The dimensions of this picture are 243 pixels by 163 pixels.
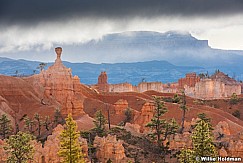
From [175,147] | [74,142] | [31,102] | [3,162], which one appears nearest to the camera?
[74,142]

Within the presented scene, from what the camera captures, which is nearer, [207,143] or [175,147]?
[207,143]

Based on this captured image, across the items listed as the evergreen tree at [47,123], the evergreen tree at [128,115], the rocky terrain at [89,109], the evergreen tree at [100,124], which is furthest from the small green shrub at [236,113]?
the evergreen tree at [47,123]

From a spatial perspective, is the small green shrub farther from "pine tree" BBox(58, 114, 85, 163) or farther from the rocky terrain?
"pine tree" BBox(58, 114, 85, 163)

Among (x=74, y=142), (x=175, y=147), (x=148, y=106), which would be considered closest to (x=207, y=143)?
(x=74, y=142)

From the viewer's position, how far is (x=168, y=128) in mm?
55906

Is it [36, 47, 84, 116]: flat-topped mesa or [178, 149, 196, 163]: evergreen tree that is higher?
[36, 47, 84, 116]: flat-topped mesa

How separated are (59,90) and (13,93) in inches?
339

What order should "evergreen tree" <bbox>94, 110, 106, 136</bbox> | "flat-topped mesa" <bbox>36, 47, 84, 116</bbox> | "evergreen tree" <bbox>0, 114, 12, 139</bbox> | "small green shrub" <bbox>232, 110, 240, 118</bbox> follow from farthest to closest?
"small green shrub" <bbox>232, 110, 240, 118</bbox>
"flat-topped mesa" <bbox>36, 47, 84, 116</bbox>
"evergreen tree" <bbox>0, 114, 12, 139</bbox>
"evergreen tree" <bbox>94, 110, 106, 136</bbox>

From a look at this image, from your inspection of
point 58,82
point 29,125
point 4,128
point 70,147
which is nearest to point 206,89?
point 58,82

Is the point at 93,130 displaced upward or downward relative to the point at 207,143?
downward

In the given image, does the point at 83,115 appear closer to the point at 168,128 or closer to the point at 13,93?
the point at 13,93

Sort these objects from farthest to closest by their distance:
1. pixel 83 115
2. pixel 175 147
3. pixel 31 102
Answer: pixel 31 102 → pixel 83 115 → pixel 175 147

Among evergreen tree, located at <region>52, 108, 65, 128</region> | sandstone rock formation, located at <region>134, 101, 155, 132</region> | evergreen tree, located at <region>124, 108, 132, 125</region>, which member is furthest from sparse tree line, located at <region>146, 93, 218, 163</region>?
evergreen tree, located at <region>124, 108, 132, 125</region>

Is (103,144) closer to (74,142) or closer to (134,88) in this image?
(74,142)
